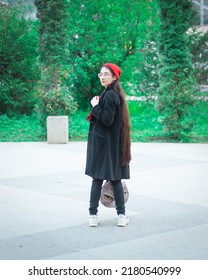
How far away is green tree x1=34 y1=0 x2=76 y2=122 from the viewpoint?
18156 mm

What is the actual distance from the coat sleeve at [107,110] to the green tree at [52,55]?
10385 millimetres

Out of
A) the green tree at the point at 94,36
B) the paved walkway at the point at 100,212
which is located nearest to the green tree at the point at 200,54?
the green tree at the point at 94,36

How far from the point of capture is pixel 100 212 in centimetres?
896

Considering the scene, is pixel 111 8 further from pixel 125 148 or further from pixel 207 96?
pixel 125 148

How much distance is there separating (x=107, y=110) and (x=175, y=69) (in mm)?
10439

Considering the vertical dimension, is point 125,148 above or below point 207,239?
above

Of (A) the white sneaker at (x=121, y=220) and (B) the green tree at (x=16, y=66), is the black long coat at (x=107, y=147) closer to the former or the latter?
(A) the white sneaker at (x=121, y=220)

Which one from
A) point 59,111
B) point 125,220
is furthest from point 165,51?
point 125,220

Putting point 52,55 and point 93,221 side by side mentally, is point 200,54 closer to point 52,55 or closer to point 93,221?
point 52,55

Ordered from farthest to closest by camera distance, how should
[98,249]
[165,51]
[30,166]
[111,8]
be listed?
[111,8]
[165,51]
[30,166]
[98,249]

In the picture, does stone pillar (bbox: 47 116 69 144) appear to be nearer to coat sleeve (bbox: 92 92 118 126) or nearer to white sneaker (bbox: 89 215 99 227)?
white sneaker (bbox: 89 215 99 227)

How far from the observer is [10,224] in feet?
27.0

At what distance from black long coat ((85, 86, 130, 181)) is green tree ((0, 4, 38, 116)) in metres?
14.8
